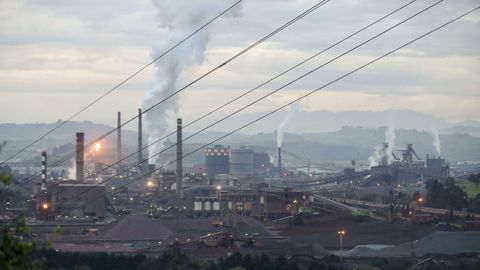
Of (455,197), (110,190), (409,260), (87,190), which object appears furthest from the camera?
(110,190)

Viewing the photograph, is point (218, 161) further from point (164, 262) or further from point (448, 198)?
point (164, 262)

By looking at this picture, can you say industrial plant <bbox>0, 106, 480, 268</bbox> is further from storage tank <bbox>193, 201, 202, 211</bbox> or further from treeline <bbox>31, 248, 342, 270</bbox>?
treeline <bbox>31, 248, 342, 270</bbox>

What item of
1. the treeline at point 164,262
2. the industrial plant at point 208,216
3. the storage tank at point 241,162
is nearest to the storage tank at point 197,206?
the industrial plant at point 208,216

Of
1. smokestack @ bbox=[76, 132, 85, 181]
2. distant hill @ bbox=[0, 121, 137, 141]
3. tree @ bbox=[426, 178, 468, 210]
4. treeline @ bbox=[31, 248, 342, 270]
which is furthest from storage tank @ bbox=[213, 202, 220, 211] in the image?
distant hill @ bbox=[0, 121, 137, 141]

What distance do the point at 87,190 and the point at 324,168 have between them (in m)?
66.4

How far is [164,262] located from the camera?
17594 millimetres

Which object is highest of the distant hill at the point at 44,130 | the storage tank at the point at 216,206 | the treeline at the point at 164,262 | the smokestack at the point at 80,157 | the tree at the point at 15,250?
the distant hill at the point at 44,130

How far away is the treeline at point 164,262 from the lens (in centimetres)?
1664

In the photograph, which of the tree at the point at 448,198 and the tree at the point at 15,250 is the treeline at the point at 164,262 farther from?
the tree at the point at 448,198

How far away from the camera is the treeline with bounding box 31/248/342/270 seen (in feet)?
54.6

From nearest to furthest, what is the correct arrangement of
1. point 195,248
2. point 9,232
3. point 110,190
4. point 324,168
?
point 9,232
point 195,248
point 110,190
point 324,168

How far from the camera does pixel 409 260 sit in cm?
1966

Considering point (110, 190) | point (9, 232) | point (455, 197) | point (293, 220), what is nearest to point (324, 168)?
point (110, 190)

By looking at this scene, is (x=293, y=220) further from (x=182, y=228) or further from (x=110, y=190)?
(x=110, y=190)
